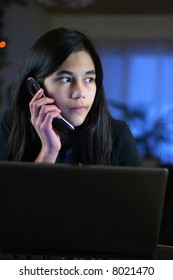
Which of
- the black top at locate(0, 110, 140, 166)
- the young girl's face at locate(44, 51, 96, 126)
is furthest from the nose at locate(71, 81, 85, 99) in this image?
the black top at locate(0, 110, 140, 166)

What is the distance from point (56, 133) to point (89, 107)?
0.56 ft

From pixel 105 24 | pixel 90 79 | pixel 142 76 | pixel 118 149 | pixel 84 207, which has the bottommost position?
pixel 84 207

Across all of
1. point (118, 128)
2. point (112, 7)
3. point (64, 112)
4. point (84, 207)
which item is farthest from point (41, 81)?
point (112, 7)

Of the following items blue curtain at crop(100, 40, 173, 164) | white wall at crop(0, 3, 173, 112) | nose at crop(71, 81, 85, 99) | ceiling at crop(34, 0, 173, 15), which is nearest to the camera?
nose at crop(71, 81, 85, 99)

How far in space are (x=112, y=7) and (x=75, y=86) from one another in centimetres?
613

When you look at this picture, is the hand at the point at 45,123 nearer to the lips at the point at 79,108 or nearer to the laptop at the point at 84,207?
the lips at the point at 79,108

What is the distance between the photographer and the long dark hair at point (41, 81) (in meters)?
1.78

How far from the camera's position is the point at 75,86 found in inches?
67.2

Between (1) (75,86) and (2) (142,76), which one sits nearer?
(1) (75,86)

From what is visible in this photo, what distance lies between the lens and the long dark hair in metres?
1.78

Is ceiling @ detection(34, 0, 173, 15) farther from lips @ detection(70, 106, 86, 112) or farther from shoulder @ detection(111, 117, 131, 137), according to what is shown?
lips @ detection(70, 106, 86, 112)

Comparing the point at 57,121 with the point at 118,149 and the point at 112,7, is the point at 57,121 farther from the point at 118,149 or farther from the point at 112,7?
the point at 112,7

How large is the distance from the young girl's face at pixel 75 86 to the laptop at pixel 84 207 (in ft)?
1.83

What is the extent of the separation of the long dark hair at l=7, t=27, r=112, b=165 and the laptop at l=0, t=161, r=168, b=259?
64 centimetres
